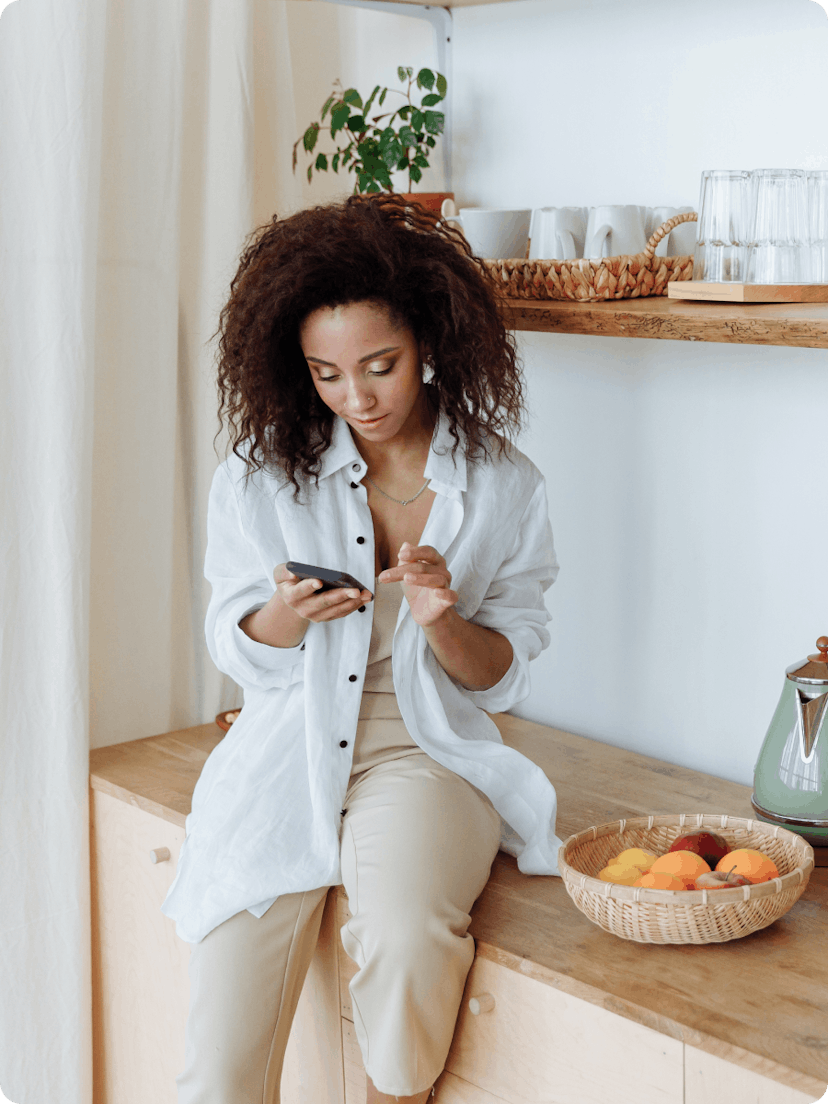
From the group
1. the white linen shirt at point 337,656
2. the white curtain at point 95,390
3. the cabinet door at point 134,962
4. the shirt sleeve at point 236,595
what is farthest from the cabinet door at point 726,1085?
the white curtain at point 95,390

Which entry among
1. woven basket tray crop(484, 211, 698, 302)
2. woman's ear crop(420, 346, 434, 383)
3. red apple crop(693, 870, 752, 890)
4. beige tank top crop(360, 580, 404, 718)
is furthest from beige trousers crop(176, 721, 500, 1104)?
woven basket tray crop(484, 211, 698, 302)

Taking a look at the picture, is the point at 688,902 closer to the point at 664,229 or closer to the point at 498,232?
the point at 664,229

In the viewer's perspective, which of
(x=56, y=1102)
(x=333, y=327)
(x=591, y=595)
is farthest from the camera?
(x=591, y=595)

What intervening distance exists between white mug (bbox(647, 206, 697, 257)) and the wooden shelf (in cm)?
13

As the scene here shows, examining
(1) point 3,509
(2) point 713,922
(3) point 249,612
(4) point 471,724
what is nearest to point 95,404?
(1) point 3,509

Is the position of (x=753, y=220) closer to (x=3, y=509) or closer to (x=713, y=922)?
(x=713, y=922)

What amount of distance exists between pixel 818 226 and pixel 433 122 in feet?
2.34

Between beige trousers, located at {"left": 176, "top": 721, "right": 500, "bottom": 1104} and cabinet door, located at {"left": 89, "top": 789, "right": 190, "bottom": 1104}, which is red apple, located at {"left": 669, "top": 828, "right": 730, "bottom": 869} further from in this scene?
cabinet door, located at {"left": 89, "top": 789, "right": 190, "bottom": 1104}

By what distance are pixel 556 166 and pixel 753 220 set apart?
0.47 meters

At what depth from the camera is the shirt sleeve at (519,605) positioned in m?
1.45

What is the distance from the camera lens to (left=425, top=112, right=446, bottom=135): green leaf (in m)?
1.84

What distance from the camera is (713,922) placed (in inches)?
45.8

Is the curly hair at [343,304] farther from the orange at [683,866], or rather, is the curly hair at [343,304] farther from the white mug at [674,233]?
the orange at [683,866]

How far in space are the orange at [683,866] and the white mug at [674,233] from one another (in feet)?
2.53
